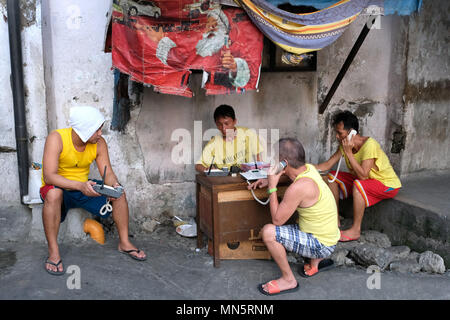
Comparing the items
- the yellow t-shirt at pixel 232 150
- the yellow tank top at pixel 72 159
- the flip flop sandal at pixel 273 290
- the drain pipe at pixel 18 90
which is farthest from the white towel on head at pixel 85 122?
the flip flop sandal at pixel 273 290

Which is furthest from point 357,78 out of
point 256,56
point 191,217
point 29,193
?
point 29,193

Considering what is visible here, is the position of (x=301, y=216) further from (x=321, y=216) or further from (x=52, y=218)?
(x=52, y=218)

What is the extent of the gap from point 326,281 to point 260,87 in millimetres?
2185

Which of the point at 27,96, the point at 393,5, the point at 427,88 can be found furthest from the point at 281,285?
the point at 427,88

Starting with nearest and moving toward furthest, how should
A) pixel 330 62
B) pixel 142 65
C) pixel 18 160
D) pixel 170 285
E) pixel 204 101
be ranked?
pixel 170 285 < pixel 142 65 < pixel 18 160 < pixel 204 101 < pixel 330 62

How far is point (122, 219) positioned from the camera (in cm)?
356

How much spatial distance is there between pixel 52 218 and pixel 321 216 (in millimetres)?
2044

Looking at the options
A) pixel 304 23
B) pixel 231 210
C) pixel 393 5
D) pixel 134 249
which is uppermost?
pixel 393 5

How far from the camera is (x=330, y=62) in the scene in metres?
4.69

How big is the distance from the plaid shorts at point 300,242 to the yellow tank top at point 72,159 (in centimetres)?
163

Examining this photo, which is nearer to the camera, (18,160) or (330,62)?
(18,160)

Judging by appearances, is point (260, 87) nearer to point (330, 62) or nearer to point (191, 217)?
point (330, 62)

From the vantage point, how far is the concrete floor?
2996 mm

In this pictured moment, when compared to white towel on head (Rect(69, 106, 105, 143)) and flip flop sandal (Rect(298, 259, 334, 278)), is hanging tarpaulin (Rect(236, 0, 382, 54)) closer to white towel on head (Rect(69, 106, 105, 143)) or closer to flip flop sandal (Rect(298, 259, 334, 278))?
white towel on head (Rect(69, 106, 105, 143))
